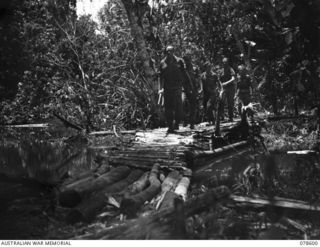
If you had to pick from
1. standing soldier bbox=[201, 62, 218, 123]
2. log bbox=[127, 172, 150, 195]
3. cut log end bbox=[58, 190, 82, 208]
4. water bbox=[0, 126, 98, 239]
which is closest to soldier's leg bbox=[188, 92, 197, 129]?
standing soldier bbox=[201, 62, 218, 123]

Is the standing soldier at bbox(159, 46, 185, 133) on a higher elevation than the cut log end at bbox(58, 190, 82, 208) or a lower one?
higher

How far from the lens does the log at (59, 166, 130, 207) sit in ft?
17.8

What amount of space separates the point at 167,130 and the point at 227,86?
1643 mm

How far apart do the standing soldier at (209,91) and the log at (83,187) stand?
12.8 feet

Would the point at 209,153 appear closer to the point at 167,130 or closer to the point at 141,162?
the point at 141,162

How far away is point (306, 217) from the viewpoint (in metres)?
5.07

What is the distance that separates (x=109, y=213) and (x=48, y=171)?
2.25 m

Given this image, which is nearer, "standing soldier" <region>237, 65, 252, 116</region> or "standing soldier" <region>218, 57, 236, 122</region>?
"standing soldier" <region>237, 65, 252, 116</region>

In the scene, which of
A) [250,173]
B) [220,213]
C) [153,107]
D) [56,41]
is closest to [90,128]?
[153,107]

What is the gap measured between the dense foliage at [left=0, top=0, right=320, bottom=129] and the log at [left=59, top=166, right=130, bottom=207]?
2935 millimetres

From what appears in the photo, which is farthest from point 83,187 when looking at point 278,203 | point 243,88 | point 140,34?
point 140,34

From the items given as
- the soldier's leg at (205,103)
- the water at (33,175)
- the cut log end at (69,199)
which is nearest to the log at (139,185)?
the cut log end at (69,199)

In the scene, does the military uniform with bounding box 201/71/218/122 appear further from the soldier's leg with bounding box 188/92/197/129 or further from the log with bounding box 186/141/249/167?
the log with bounding box 186/141/249/167

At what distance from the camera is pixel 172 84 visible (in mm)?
9328
